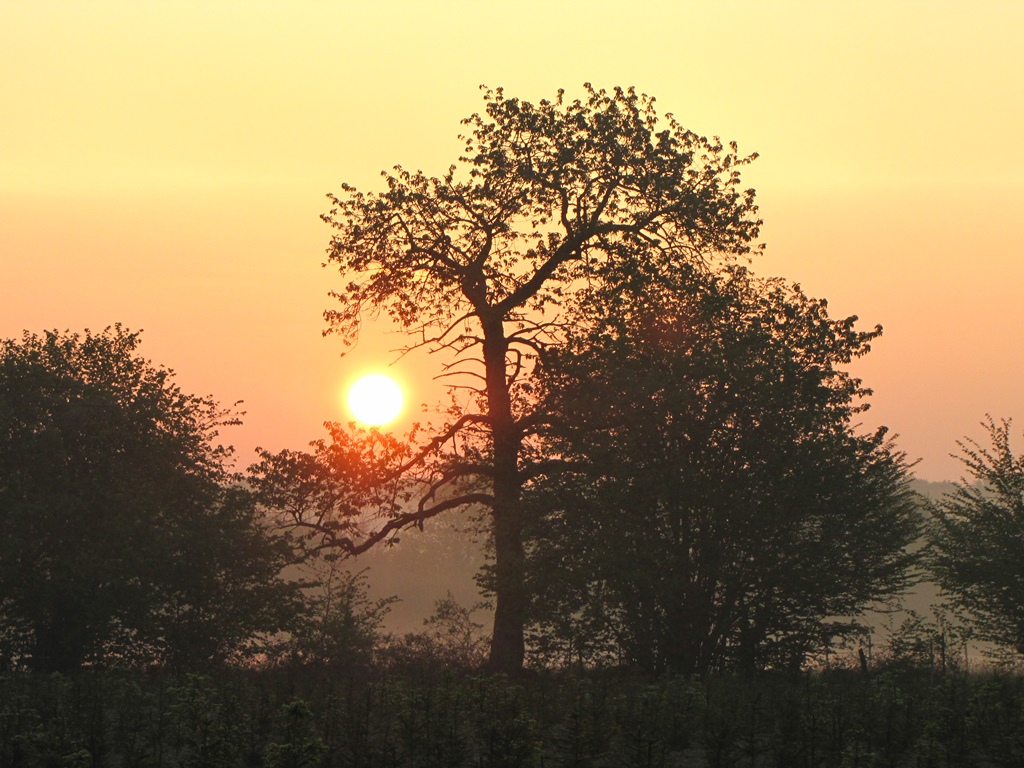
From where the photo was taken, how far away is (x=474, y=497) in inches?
1332

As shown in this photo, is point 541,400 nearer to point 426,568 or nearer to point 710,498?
point 710,498

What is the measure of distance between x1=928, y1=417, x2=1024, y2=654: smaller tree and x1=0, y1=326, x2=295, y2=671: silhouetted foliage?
23.1 m

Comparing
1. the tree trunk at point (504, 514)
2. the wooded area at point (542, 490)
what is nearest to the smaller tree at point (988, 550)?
the wooded area at point (542, 490)

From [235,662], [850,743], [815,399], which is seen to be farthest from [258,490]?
[850,743]

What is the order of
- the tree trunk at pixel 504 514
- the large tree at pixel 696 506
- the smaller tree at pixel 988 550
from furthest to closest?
the smaller tree at pixel 988 550 → the tree trunk at pixel 504 514 → the large tree at pixel 696 506

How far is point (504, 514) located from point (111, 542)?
10.6m

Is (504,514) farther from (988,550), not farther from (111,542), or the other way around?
(988,550)

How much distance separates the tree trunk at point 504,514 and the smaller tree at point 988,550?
16.6 meters

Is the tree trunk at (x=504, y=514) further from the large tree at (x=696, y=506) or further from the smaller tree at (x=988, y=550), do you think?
the smaller tree at (x=988, y=550)

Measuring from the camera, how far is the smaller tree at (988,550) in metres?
40.6

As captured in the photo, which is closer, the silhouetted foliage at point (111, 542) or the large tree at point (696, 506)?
the large tree at point (696, 506)

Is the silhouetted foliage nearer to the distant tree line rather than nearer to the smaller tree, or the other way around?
the distant tree line

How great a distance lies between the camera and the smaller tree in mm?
40594

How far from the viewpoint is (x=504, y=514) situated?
2984 cm
